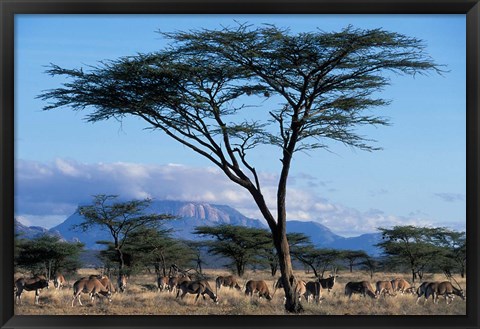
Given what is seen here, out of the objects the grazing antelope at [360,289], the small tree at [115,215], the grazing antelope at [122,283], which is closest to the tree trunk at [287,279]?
the grazing antelope at [360,289]

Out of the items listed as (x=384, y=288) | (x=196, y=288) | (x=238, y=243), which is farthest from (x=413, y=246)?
(x=196, y=288)

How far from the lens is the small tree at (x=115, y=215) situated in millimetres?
17344

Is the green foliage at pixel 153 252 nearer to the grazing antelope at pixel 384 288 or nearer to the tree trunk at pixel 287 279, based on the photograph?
the grazing antelope at pixel 384 288

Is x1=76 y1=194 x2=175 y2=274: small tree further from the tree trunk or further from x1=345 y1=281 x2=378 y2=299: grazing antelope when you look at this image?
the tree trunk

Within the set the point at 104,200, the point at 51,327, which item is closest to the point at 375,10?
the point at 51,327

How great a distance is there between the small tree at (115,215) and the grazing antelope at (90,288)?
18.2 feet

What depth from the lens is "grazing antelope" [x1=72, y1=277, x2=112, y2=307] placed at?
11203 millimetres

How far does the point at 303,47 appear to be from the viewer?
9828 mm

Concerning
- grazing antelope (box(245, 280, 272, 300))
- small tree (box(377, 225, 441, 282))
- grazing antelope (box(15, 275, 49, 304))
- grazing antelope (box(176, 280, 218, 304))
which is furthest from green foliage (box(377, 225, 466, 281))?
grazing antelope (box(15, 275, 49, 304))
